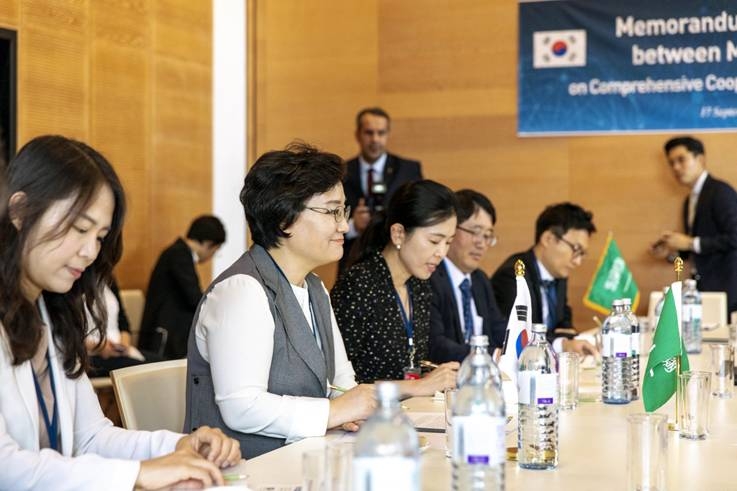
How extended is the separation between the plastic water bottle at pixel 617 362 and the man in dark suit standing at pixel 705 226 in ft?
13.6

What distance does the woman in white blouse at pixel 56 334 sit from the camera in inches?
69.4

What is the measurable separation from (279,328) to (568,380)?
0.84m

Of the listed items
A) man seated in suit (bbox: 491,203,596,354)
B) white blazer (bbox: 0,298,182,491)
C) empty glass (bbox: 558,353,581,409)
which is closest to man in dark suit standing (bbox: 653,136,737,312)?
man seated in suit (bbox: 491,203,596,354)

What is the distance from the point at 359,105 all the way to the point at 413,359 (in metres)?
5.07

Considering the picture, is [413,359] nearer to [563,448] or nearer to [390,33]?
[563,448]

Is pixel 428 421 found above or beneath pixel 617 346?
beneath

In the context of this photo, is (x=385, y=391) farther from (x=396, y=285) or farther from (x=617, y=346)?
(x=396, y=285)

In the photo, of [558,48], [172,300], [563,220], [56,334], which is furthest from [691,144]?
[56,334]

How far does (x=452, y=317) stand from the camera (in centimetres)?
420

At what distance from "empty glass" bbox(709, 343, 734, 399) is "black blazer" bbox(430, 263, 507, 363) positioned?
0.98 meters

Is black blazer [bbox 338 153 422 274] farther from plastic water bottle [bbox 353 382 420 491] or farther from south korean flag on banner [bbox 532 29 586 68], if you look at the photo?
plastic water bottle [bbox 353 382 420 491]

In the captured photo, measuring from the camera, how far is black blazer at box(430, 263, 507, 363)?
154 inches

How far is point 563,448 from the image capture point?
2.20 meters

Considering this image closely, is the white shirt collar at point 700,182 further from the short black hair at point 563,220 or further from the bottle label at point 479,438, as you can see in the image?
the bottle label at point 479,438
